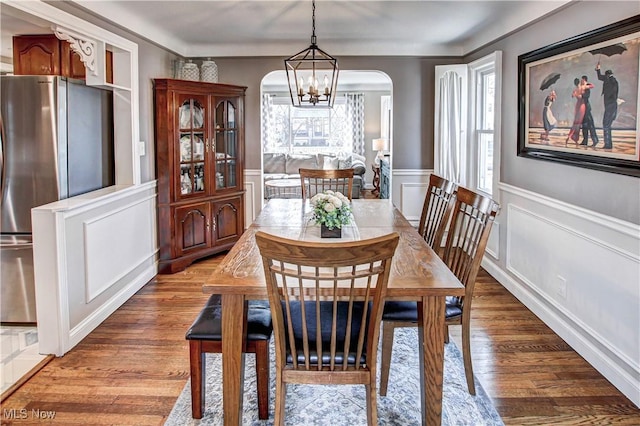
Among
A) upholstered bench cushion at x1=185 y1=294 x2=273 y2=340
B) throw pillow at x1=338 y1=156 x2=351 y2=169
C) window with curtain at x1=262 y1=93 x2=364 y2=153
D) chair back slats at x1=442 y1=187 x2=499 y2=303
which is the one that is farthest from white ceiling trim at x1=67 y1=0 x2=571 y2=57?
window with curtain at x1=262 y1=93 x2=364 y2=153

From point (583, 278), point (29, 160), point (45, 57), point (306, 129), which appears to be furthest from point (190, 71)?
point (306, 129)

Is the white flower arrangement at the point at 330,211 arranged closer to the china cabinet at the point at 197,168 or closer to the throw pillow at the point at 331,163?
the china cabinet at the point at 197,168

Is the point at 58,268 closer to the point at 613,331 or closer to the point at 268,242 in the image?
the point at 268,242

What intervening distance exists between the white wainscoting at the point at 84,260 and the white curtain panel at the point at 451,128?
10.1 feet

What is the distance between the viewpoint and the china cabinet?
4.79m

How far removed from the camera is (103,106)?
4.14m

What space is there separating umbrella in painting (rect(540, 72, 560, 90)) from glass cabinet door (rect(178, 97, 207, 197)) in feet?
9.86

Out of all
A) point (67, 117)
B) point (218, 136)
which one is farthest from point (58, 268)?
point (218, 136)

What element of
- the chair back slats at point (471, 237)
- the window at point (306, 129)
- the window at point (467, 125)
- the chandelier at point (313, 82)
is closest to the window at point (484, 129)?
the window at point (467, 125)

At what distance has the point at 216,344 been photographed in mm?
2260

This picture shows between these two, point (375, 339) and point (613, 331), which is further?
point (613, 331)

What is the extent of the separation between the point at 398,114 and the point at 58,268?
3.96 m

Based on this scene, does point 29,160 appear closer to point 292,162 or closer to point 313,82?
point 313,82

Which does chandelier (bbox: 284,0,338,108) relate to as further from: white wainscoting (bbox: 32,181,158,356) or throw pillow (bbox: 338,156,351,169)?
throw pillow (bbox: 338,156,351,169)
